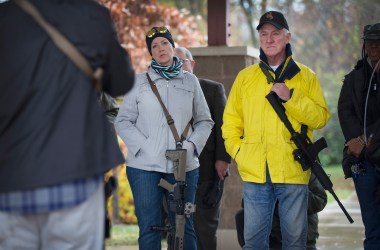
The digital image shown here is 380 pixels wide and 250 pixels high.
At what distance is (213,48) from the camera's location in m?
9.65

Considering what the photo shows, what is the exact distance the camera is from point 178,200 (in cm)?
668

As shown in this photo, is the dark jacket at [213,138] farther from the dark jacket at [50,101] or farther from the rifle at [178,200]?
the dark jacket at [50,101]

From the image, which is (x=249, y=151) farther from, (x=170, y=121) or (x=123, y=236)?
(x=123, y=236)

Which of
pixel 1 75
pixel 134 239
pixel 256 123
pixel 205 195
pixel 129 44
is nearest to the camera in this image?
pixel 1 75

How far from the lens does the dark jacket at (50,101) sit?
146 inches

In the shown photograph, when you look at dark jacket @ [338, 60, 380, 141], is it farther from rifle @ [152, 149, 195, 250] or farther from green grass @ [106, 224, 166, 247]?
green grass @ [106, 224, 166, 247]

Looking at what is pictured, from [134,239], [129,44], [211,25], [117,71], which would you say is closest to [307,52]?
[129,44]

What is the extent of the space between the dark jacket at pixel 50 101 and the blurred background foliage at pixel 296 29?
11.1 m

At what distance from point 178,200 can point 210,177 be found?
1437mm

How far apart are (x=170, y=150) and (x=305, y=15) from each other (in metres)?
21.7

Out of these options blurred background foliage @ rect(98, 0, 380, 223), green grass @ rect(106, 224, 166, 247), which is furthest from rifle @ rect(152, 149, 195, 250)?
blurred background foliage @ rect(98, 0, 380, 223)

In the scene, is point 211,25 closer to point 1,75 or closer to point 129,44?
point 129,44

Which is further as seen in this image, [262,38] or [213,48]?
[213,48]

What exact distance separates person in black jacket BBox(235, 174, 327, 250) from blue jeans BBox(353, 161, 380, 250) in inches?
16.2
